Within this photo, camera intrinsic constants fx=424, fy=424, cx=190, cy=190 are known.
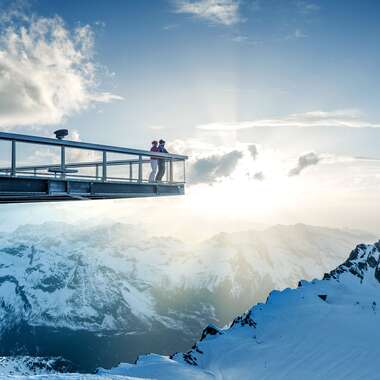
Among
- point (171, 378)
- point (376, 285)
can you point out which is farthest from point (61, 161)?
point (376, 285)

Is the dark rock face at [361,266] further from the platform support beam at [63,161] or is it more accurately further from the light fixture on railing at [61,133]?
the light fixture on railing at [61,133]

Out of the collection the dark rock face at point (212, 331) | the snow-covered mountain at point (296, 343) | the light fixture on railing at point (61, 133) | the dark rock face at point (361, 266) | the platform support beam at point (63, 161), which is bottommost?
the dark rock face at point (212, 331)

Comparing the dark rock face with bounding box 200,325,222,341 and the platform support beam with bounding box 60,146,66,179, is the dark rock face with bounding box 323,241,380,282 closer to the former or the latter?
the dark rock face with bounding box 200,325,222,341

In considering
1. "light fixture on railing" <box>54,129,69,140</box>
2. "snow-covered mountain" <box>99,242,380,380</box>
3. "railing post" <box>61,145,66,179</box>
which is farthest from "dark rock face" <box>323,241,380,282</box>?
"light fixture on railing" <box>54,129,69,140</box>

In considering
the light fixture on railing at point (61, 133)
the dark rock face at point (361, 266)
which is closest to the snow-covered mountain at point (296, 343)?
the dark rock face at point (361, 266)

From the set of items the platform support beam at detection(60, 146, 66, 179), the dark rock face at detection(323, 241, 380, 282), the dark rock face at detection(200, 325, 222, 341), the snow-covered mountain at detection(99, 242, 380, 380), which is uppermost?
the platform support beam at detection(60, 146, 66, 179)

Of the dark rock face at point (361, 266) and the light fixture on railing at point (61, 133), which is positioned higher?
the light fixture on railing at point (61, 133)
